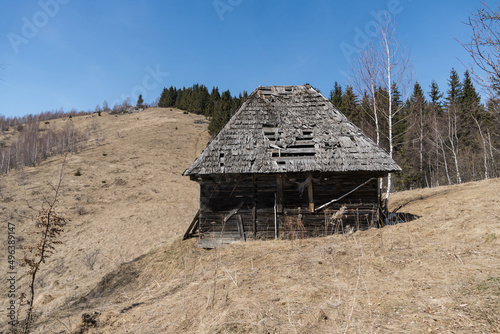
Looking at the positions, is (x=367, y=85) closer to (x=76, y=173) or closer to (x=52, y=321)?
(x=52, y=321)

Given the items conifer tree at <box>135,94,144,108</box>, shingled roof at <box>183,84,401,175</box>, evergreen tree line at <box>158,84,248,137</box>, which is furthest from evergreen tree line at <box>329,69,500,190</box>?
conifer tree at <box>135,94,144,108</box>

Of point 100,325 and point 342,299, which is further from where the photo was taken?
point 100,325

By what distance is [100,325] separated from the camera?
4.82 m

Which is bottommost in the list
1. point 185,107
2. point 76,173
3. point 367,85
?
point 76,173

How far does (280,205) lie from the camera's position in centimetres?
905

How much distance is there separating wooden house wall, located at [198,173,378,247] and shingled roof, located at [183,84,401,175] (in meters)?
0.52

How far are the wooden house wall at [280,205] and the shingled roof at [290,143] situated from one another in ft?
1.70

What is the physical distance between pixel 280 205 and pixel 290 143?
2322 mm

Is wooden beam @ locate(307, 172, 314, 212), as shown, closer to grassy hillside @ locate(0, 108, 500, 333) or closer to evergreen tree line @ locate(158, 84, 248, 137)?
grassy hillside @ locate(0, 108, 500, 333)

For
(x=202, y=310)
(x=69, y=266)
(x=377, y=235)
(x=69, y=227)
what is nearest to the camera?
(x=202, y=310)

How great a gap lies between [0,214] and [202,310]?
74.3 ft

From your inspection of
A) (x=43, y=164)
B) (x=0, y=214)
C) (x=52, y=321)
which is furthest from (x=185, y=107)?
(x=52, y=321)

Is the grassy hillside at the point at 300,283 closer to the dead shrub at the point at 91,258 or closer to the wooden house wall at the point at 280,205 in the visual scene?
the dead shrub at the point at 91,258

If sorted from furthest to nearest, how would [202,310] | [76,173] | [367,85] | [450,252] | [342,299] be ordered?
[76,173], [367,85], [450,252], [202,310], [342,299]
